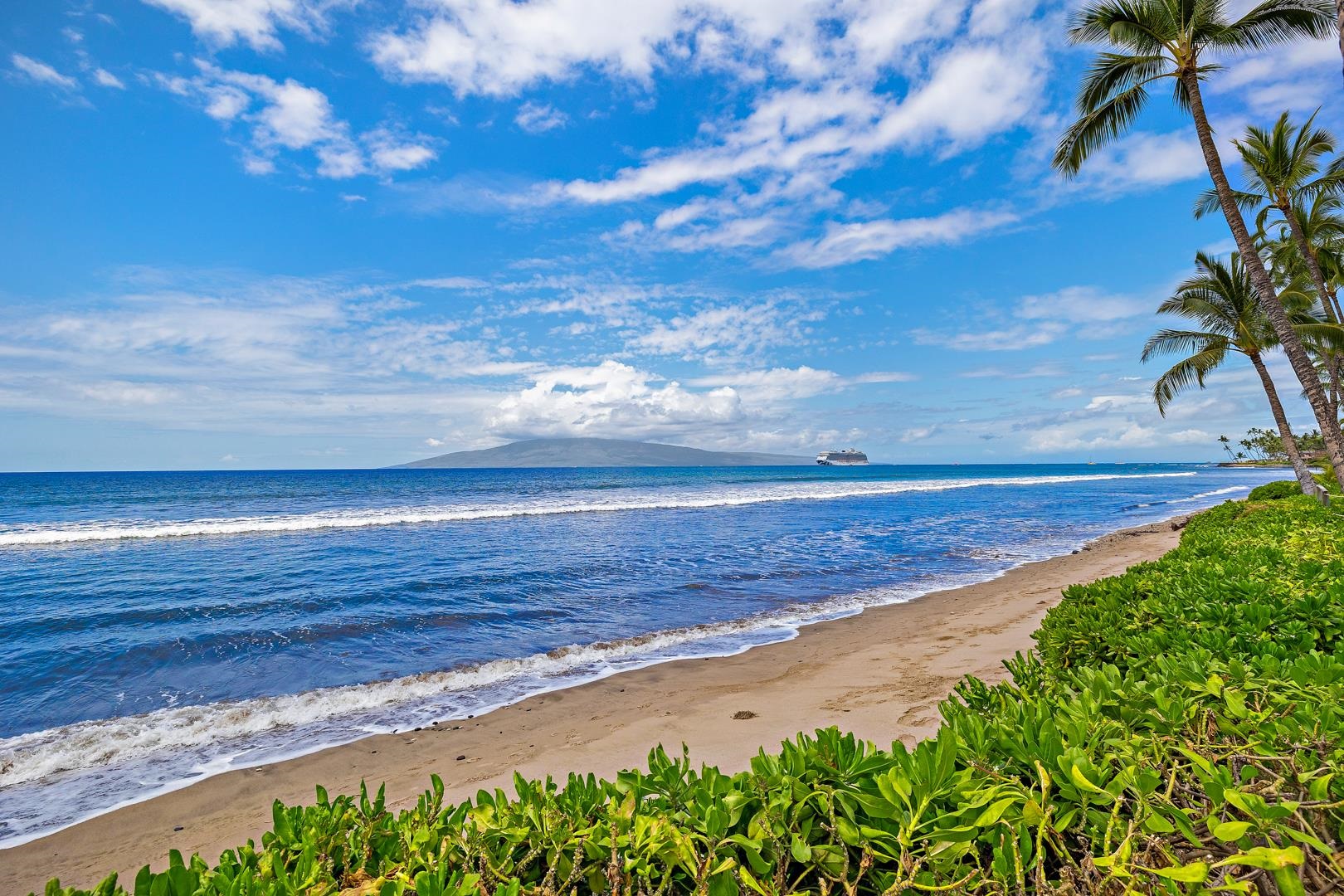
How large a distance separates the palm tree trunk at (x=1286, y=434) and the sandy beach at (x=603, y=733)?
12.5 m

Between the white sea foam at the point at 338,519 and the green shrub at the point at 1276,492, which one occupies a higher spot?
the green shrub at the point at 1276,492

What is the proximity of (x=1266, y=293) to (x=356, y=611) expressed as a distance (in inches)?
706

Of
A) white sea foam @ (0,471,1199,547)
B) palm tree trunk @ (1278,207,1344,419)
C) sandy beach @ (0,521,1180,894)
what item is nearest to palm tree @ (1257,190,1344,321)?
palm tree trunk @ (1278,207,1344,419)

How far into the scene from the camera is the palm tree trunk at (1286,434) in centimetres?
1623

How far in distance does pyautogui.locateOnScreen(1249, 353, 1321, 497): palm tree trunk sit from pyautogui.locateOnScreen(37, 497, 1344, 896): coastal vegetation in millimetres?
20074

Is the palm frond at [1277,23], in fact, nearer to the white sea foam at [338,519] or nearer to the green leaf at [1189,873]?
the green leaf at [1189,873]

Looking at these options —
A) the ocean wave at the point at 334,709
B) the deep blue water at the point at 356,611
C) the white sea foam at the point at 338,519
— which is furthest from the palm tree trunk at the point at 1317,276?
the white sea foam at the point at 338,519

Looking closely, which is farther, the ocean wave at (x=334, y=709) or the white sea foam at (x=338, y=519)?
the white sea foam at (x=338, y=519)

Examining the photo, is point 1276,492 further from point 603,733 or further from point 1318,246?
point 603,733

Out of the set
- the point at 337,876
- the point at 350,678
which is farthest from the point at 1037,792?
the point at 350,678

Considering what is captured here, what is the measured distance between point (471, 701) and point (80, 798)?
150 inches

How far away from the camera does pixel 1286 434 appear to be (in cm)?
1745

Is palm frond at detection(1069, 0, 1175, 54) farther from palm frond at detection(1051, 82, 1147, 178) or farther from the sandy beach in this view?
the sandy beach

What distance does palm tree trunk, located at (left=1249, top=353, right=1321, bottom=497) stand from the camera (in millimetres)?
16234
